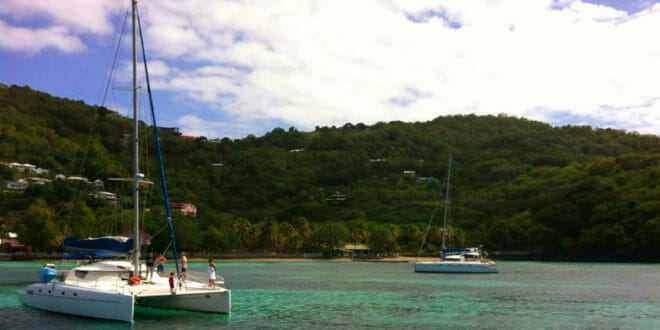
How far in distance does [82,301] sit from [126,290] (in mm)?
2255

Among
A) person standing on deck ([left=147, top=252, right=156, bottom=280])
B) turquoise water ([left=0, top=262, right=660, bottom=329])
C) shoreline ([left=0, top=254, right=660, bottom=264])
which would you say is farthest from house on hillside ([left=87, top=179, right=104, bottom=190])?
person standing on deck ([left=147, top=252, right=156, bottom=280])

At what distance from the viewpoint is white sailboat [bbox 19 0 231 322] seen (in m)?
29.3

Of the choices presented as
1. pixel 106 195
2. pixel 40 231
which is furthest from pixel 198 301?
pixel 106 195

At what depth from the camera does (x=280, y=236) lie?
135 meters

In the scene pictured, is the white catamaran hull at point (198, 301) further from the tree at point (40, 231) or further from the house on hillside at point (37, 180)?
the house on hillside at point (37, 180)

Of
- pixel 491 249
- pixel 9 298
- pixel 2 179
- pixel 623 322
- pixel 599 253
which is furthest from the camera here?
pixel 2 179

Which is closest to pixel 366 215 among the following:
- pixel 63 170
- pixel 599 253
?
pixel 599 253

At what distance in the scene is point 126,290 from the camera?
95.8ft

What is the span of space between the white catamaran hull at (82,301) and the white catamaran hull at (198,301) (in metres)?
2.11

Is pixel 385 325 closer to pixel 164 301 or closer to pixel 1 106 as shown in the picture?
pixel 164 301

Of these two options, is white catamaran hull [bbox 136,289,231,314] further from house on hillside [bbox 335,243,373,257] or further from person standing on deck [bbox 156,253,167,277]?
house on hillside [bbox 335,243,373,257]

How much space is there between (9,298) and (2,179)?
4716 inches

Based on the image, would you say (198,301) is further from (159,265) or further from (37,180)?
(37,180)

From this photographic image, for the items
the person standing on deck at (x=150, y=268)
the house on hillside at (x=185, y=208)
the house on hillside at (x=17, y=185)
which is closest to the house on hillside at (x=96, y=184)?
the house on hillside at (x=17, y=185)
